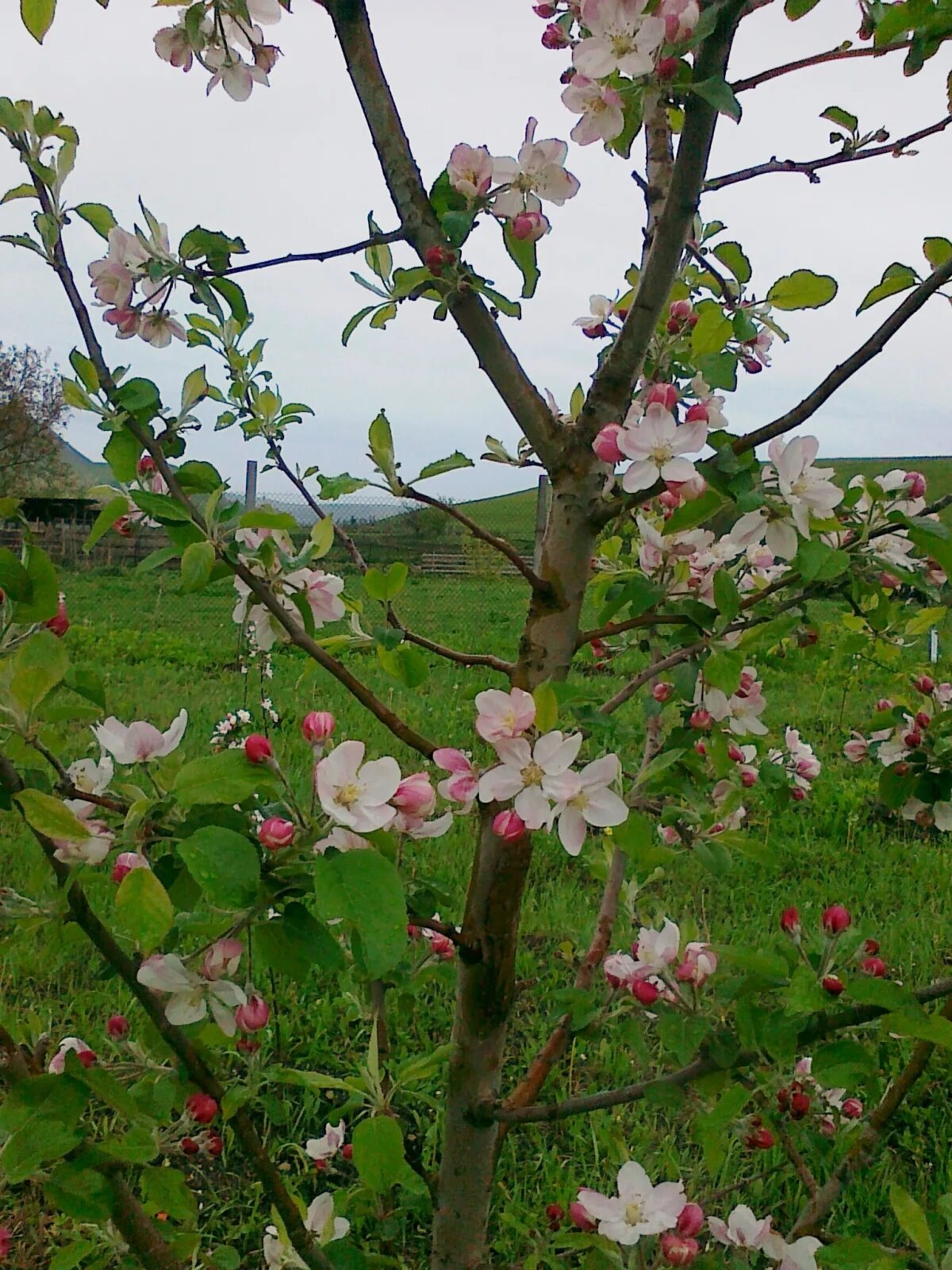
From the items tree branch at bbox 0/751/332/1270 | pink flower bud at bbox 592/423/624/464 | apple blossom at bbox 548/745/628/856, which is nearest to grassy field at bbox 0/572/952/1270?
tree branch at bbox 0/751/332/1270

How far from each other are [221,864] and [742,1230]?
3.56 ft

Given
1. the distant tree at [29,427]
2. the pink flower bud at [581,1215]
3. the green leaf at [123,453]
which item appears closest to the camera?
the green leaf at [123,453]

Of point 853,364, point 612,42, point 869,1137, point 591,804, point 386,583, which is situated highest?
point 612,42

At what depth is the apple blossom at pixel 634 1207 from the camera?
1.20m

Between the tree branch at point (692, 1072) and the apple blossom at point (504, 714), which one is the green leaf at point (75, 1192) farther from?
the apple blossom at point (504, 714)

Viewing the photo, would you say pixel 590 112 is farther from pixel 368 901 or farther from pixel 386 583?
pixel 368 901

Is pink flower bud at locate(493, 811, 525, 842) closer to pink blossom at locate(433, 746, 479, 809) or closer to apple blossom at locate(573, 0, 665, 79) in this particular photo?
pink blossom at locate(433, 746, 479, 809)

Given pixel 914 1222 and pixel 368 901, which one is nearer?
pixel 368 901

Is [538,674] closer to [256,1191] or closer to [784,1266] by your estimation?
[784,1266]

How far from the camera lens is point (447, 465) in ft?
3.59

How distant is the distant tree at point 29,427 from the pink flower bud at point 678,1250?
19111 millimetres

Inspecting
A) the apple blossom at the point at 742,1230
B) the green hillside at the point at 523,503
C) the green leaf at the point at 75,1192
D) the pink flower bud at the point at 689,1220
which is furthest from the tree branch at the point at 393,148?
the green hillside at the point at 523,503

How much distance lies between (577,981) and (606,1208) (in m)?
0.33

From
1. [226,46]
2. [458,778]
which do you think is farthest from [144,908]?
[226,46]
